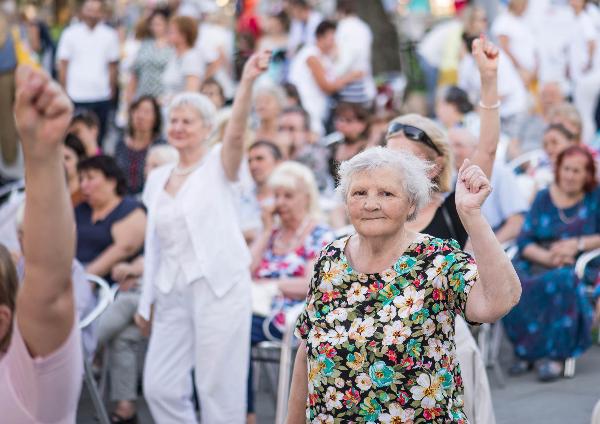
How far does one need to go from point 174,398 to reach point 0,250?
2853 mm

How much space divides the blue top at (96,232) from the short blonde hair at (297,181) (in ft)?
3.42

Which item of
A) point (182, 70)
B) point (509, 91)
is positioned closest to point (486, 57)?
point (509, 91)

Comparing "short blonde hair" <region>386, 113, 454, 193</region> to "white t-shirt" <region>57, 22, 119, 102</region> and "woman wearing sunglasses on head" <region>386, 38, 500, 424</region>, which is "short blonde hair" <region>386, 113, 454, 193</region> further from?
"white t-shirt" <region>57, 22, 119, 102</region>

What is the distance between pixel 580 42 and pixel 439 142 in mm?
8716

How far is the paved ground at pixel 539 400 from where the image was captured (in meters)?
6.84

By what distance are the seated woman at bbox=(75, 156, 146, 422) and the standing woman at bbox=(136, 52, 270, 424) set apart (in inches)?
39.9

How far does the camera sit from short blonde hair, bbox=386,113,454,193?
16.0ft

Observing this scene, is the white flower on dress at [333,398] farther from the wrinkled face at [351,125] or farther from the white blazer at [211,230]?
the wrinkled face at [351,125]

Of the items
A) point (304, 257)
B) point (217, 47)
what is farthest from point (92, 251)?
point (217, 47)

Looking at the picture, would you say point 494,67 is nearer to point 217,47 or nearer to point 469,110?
point 469,110

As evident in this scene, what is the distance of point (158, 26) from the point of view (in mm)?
13781

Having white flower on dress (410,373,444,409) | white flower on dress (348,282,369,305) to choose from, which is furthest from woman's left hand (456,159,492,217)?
white flower on dress (410,373,444,409)

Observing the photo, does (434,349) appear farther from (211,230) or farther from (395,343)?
(211,230)

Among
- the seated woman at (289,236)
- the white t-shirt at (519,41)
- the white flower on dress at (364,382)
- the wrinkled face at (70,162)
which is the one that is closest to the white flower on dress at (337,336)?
the white flower on dress at (364,382)
